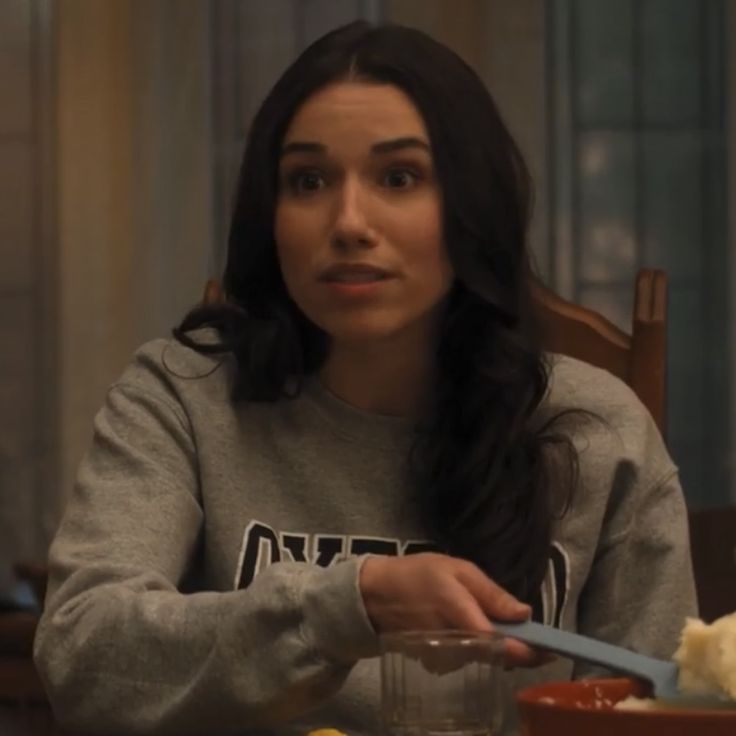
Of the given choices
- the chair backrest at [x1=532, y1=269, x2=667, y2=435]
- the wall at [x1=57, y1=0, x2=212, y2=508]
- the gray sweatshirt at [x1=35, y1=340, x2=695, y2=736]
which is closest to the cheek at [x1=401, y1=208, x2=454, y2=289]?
the gray sweatshirt at [x1=35, y1=340, x2=695, y2=736]

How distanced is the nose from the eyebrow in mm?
36

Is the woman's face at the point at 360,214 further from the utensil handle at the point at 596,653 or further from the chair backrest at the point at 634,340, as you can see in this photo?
the utensil handle at the point at 596,653

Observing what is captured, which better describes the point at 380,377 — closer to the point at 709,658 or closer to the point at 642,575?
the point at 642,575

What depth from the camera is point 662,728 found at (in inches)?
30.5

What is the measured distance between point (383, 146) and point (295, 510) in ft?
0.97

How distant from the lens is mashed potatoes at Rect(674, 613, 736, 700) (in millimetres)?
845

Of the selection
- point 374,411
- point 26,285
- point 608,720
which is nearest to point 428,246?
point 374,411

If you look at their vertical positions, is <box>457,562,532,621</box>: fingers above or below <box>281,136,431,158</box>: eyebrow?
below

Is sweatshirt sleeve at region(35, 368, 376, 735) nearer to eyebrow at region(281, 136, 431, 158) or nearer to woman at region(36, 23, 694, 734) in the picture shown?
woman at region(36, 23, 694, 734)

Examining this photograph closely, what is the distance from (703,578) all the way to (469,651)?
5.51 ft

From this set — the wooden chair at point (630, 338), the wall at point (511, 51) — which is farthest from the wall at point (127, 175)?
the wooden chair at point (630, 338)

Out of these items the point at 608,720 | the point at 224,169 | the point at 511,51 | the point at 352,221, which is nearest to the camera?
the point at 608,720

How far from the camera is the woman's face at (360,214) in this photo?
137 centimetres

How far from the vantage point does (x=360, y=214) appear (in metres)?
1.37
